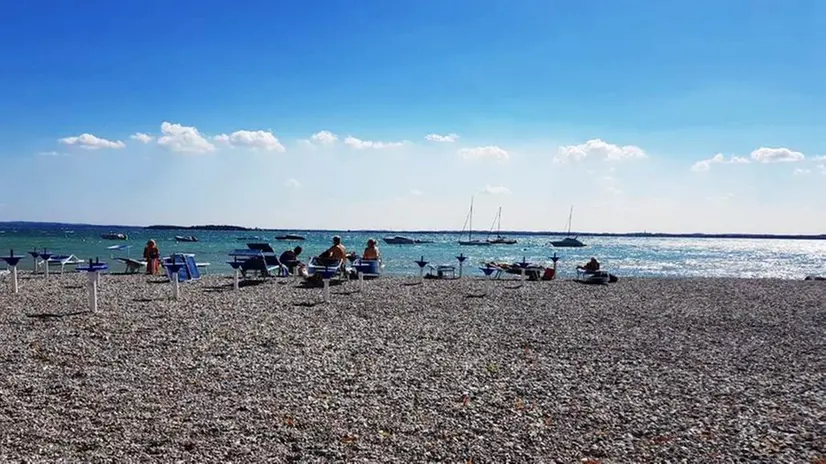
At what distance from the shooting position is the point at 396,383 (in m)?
7.16

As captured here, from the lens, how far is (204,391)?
21.7ft

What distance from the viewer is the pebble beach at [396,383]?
5.19 m

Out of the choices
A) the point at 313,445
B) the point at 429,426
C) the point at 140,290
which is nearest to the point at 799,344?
the point at 429,426

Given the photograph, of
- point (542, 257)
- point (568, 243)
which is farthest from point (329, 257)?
point (568, 243)

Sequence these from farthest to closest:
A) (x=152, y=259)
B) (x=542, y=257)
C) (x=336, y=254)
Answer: (x=542, y=257)
(x=152, y=259)
(x=336, y=254)

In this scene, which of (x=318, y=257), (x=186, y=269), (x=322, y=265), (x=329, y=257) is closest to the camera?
(x=186, y=269)

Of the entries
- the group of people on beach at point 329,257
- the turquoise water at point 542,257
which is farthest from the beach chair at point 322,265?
the turquoise water at point 542,257

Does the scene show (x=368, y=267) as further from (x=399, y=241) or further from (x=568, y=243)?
(x=568, y=243)

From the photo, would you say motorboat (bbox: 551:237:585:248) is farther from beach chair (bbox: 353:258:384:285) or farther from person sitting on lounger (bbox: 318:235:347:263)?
person sitting on lounger (bbox: 318:235:347:263)

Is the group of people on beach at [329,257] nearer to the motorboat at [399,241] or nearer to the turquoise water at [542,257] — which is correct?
the turquoise water at [542,257]

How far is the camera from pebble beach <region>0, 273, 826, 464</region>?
5.19m

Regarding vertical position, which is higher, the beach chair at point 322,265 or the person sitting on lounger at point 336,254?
the person sitting on lounger at point 336,254

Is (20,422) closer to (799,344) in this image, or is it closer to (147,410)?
(147,410)

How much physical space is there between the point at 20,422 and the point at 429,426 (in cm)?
386
